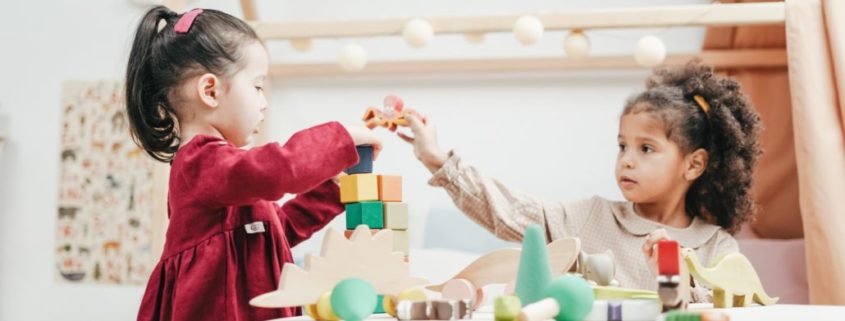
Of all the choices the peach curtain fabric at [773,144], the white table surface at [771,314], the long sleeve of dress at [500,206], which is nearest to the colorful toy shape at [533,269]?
the white table surface at [771,314]

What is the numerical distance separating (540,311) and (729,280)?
0.34 metres

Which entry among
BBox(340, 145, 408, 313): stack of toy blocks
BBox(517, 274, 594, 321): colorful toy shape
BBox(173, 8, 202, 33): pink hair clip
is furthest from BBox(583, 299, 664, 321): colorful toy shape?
BBox(173, 8, 202, 33): pink hair clip

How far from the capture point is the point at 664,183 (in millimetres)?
1363

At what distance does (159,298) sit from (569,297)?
1.72 feet

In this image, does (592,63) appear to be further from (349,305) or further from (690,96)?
(349,305)

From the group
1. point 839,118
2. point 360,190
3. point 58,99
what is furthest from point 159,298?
point 58,99

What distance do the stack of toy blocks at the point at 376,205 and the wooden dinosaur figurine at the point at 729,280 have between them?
10.7 inches

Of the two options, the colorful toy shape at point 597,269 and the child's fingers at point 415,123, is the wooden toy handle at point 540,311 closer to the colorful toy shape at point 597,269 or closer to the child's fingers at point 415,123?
the colorful toy shape at point 597,269

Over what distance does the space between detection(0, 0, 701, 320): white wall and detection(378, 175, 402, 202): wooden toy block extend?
1.16 meters

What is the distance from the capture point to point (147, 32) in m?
1.00

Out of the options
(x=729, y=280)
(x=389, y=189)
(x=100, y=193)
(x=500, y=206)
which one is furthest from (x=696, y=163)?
(x=100, y=193)

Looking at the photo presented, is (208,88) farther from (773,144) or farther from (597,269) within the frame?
(773,144)

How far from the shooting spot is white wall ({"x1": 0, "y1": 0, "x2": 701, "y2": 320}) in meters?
1.99

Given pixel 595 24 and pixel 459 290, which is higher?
pixel 595 24
